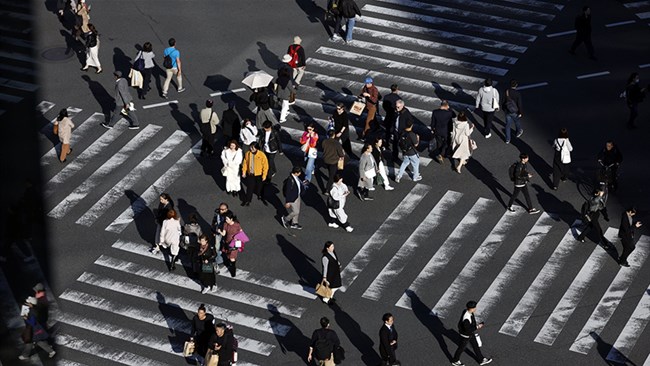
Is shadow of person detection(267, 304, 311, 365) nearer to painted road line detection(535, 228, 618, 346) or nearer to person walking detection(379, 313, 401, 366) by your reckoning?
person walking detection(379, 313, 401, 366)

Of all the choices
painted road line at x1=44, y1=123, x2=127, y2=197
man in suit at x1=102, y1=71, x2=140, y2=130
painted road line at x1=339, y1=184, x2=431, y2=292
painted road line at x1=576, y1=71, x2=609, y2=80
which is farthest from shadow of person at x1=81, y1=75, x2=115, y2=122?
painted road line at x1=576, y1=71, x2=609, y2=80

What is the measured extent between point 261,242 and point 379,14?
13.5 metres

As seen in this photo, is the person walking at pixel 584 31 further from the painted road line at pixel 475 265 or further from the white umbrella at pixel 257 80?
the white umbrella at pixel 257 80

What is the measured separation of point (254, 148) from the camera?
30.8 meters

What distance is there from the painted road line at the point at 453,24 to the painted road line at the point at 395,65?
3.01m

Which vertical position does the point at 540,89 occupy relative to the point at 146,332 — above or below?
above

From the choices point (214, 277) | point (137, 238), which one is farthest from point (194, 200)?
point (214, 277)

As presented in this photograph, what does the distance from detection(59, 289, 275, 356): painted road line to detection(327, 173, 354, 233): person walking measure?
4.56 meters

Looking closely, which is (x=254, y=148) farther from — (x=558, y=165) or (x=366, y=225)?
(x=558, y=165)

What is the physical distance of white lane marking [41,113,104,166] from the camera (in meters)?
33.9

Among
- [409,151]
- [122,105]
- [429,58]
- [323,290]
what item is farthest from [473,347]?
[429,58]

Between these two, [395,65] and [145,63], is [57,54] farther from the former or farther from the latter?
[395,65]

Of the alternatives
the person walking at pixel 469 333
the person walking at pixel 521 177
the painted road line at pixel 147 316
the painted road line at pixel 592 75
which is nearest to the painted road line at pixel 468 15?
the painted road line at pixel 592 75

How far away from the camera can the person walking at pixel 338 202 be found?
98.8 ft
